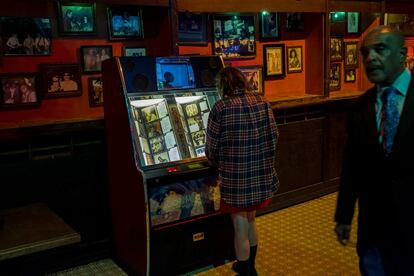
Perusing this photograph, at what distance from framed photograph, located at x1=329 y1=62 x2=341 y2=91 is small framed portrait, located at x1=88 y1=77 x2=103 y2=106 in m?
3.27

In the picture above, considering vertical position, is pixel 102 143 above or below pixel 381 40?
below

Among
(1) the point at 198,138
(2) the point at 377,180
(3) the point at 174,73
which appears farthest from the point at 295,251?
(2) the point at 377,180

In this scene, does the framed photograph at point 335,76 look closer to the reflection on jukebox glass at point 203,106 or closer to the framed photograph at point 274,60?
the framed photograph at point 274,60

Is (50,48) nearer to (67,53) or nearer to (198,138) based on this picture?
(67,53)

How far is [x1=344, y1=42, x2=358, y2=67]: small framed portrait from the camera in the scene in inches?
253

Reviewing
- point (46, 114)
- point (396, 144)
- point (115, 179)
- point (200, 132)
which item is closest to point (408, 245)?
point (396, 144)

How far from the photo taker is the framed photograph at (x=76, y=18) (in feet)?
13.1

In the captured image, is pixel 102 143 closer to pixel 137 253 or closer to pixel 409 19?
pixel 137 253

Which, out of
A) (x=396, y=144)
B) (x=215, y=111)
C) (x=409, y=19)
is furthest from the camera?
(x=409, y=19)

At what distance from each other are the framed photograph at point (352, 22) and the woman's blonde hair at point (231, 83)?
3.54m

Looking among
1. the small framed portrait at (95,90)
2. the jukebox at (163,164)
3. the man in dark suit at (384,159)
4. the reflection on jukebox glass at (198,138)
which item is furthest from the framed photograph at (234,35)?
the man in dark suit at (384,159)

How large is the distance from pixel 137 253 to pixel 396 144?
90.7 inches

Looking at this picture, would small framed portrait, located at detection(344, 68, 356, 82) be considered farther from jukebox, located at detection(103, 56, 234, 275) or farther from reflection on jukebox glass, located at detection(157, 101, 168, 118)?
reflection on jukebox glass, located at detection(157, 101, 168, 118)

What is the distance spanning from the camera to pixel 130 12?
14.3 ft
